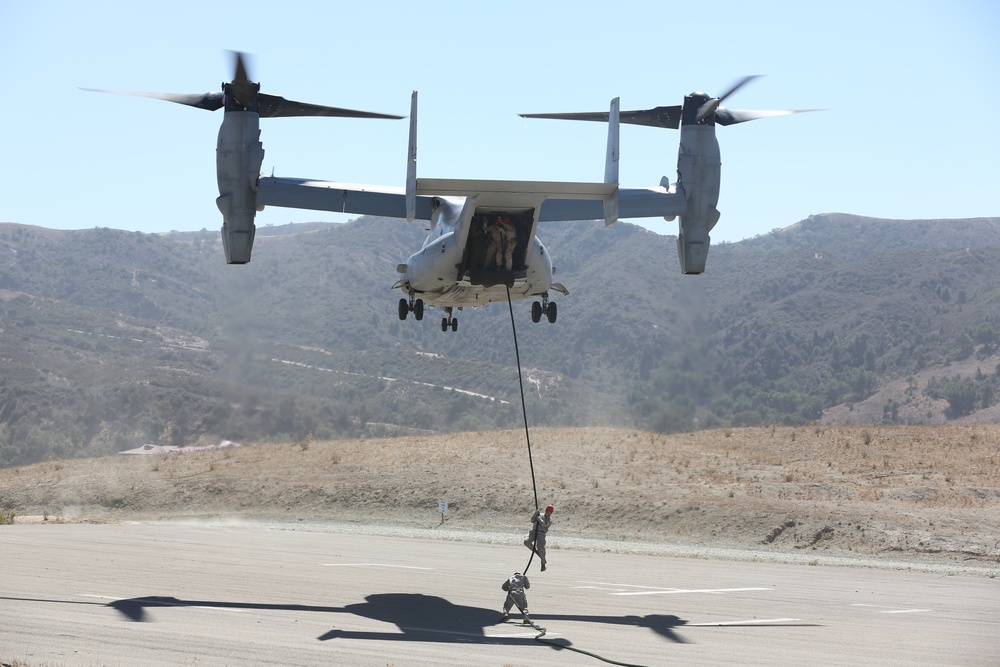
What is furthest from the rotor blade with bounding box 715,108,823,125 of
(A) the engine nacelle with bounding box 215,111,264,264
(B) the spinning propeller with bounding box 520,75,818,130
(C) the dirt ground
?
(C) the dirt ground

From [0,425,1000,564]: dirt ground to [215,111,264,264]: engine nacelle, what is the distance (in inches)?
897

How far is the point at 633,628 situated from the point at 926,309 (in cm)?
11248

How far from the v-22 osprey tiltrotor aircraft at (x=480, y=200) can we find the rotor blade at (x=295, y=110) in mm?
24

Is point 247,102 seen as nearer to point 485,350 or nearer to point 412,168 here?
point 412,168

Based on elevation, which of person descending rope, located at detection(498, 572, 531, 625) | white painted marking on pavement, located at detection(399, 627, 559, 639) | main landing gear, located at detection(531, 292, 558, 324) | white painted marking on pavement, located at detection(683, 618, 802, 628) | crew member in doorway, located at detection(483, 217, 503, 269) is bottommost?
white painted marking on pavement, located at detection(399, 627, 559, 639)

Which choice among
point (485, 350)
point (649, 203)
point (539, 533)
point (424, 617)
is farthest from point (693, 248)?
point (485, 350)

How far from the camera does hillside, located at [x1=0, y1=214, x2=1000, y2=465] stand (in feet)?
192

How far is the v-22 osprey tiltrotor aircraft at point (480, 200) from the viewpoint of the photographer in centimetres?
2097

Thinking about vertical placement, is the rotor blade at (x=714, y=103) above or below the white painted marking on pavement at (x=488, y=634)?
above

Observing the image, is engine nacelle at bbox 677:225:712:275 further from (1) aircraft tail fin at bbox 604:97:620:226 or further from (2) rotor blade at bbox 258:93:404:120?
(2) rotor blade at bbox 258:93:404:120

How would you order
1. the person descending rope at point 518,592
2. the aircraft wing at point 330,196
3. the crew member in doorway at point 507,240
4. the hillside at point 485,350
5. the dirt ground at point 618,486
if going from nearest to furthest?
the person descending rope at point 518,592 < the crew member in doorway at point 507,240 < the aircraft wing at point 330,196 < the dirt ground at point 618,486 < the hillside at point 485,350

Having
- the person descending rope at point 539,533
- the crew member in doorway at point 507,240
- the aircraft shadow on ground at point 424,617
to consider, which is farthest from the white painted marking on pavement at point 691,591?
the crew member in doorway at point 507,240

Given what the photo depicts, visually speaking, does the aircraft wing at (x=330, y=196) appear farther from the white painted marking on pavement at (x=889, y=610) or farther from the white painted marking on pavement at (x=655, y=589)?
the white painted marking on pavement at (x=889, y=610)

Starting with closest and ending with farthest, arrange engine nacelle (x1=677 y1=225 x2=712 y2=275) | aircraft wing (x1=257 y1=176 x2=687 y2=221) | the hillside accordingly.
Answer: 1. aircraft wing (x1=257 y1=176 x2=687 y2=221)
2. engine nacelle (x1=677 y1=225 x2=712 y2=275)
3. the hillside
